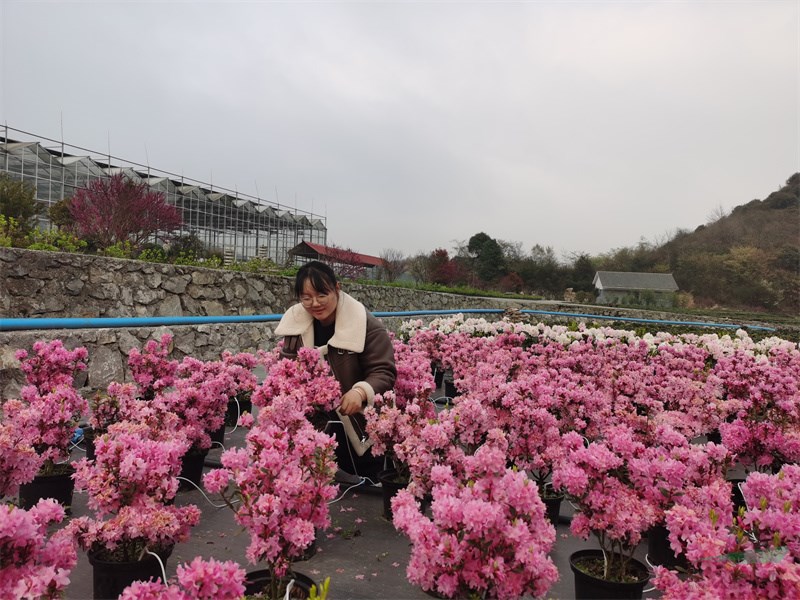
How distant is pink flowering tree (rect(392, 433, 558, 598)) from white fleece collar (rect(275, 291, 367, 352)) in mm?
1839

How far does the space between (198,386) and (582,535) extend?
2.57 metres

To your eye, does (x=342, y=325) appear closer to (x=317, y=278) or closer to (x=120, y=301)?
(x=317, y=278)

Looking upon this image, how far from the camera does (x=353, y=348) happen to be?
3330 mm

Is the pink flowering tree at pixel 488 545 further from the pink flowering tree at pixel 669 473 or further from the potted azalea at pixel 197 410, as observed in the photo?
the potted azalea at pixel 197 410

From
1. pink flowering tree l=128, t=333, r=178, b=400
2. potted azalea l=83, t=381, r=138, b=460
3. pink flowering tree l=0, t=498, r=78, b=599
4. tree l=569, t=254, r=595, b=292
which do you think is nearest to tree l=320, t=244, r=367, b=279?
pink flowering tree l=128, t=333, r=178, b=400

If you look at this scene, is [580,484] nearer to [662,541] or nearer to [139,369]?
[662,541]

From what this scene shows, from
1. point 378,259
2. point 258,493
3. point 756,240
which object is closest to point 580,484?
point 258,493

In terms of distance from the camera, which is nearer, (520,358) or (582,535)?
(582,535)

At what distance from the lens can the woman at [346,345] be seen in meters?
3.31

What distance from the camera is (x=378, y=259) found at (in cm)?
3972

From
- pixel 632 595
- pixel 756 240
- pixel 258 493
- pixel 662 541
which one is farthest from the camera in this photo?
pixel 756 240

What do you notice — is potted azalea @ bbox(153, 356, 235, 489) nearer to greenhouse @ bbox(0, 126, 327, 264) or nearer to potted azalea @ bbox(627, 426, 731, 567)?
potted azalea @ bbox(627, 426, 731, 567)

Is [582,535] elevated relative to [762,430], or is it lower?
lower

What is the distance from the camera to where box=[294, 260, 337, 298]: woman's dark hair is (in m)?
3.33
